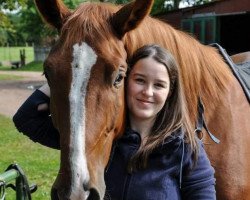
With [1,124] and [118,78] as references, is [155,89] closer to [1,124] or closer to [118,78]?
[118,78]

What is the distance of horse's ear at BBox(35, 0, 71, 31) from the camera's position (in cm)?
237

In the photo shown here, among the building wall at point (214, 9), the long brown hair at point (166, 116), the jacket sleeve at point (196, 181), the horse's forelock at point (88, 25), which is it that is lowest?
the building wall at point (214, 9)

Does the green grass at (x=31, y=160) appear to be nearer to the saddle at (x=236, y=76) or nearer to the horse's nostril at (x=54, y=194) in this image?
the saddle at (x=236, y=76)

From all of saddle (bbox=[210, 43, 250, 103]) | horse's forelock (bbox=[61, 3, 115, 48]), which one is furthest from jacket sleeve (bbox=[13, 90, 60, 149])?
saddle (bbox=[210, 43, 250, 103])

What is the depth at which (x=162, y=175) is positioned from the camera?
2.25 metres

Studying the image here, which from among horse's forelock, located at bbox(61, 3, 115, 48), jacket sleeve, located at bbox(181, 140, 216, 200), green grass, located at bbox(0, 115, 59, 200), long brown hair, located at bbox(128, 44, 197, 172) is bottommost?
green grass, located at bbox(0, 115, 59, 200)

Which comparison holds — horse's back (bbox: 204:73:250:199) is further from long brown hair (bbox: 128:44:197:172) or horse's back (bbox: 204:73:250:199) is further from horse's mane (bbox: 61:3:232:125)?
long brown hair (bbox: 128:44:197:172)

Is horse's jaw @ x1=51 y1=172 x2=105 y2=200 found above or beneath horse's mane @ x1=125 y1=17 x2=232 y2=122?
beneath

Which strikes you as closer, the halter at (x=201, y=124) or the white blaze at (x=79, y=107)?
the white blaze at (x=79, y=107)

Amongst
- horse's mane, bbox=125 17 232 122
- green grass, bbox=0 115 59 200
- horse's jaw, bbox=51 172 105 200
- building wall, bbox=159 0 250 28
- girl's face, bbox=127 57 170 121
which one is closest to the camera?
horse's jaw, bbox=51 172 105 200

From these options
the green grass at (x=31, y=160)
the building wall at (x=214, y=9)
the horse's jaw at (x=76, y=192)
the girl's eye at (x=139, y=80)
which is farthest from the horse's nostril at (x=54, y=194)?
the building wall at (x=214, y=9)

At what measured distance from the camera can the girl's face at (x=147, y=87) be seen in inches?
89.6

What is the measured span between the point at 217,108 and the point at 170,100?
0.53m

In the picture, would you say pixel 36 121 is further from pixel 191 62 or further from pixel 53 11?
pixel 191 62
